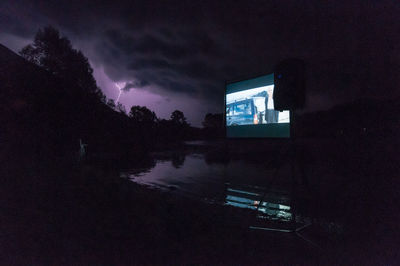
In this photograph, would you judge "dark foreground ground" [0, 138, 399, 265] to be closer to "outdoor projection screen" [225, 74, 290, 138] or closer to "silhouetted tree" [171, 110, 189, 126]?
"outdoor projection screen" [225, 74, 290, 138]

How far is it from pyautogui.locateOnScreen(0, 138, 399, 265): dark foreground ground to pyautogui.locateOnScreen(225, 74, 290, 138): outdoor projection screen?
70.6 inches

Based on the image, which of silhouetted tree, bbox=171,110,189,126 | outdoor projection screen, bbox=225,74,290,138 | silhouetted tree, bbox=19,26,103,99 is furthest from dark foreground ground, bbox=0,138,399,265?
silhouetted tree, bbox=171,110,189,126

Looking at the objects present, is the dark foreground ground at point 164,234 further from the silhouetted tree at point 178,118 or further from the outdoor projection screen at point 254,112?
the silhouetted tree at point 178,118

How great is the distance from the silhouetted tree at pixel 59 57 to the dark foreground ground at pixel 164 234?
18937mm

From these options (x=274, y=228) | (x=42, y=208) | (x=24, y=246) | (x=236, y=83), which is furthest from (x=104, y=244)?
(x=236, y=83)

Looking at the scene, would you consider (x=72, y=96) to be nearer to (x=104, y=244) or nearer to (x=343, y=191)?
(x=104, y=244)

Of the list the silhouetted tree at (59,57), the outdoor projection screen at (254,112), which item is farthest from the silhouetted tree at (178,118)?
the outdoor projection screen at (254,112)

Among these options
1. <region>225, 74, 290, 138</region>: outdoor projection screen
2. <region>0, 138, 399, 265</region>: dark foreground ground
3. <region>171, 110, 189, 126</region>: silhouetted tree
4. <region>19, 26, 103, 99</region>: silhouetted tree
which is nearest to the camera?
<region>0, 138, 399, 265</region>: dark foreground ground

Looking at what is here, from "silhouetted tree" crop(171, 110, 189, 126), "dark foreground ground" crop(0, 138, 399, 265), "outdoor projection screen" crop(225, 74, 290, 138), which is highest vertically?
"silhouetted tree" crop(171, 110, 189, 126)

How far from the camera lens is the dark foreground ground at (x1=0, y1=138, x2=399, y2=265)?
162 centimetres

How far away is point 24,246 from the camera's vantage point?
175 cm

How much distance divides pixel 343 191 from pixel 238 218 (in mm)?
2876

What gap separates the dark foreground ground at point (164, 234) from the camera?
1.62 m

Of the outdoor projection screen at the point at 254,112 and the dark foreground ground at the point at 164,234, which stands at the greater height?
the outdoor projection screen at the point at 254,112
